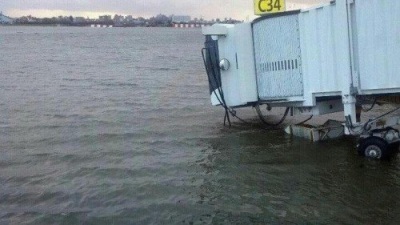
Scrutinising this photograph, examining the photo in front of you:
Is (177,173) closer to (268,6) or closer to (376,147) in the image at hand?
(376,147)

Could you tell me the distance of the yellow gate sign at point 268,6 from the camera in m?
12.7

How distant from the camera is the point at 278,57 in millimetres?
12289

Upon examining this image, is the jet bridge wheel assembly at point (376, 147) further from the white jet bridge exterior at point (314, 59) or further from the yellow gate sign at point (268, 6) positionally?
the yellow gate sign at point (268, 6)

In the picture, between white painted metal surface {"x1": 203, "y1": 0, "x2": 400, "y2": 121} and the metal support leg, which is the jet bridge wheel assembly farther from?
white painted metal surface {"x1": 203, "y1": 0, "x2": 400, "y2": 121}

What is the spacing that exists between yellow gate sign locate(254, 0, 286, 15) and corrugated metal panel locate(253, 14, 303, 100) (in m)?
0.31

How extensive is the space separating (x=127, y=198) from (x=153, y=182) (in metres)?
0.96

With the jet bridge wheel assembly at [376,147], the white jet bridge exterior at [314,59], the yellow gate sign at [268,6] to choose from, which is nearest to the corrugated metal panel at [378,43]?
the white jet bridge exterior at [314,59]

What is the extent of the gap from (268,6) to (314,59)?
2.15m

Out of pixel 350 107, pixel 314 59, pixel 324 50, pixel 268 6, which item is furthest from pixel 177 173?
pixel 268 6

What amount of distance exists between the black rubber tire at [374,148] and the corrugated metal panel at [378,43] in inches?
40.0

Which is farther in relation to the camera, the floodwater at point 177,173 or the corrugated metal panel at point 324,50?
the corrugated metal panel at point 324,50

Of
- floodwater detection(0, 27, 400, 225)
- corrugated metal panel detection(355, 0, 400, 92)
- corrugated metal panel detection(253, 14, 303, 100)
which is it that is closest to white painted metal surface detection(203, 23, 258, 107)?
corrugated metal panel detection(253, 14, 303, 100)

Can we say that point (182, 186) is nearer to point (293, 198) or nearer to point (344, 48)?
point (293, 198)

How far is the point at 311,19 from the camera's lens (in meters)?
11.1
